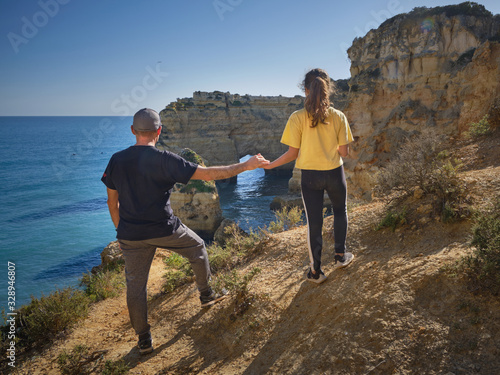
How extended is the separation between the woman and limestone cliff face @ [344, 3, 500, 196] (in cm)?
844

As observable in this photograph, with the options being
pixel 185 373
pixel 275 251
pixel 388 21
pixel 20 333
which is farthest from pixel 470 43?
pixel 20 333

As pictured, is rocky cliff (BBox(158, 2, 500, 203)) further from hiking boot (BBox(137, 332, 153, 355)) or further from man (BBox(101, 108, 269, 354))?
hiking boot (BBox(137, 332, 153, 355))

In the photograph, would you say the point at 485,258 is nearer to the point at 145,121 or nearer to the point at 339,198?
the point at 339,198

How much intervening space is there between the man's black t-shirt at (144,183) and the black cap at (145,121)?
0.20m

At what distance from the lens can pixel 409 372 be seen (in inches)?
79.9

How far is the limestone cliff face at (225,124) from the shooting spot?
3450cm

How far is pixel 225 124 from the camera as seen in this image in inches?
1508

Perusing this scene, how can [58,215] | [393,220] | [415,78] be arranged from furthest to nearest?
[58,215] → [415,78] → [393,220]

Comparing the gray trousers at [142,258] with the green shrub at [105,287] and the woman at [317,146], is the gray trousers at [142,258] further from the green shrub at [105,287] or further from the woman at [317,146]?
the green shrub at [105,287]

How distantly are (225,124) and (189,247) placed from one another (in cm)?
3624

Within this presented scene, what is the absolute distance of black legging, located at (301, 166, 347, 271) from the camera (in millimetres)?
3041

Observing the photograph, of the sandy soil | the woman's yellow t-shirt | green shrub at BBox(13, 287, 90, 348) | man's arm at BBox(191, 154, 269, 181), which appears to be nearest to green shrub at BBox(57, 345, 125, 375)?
the sandy soil

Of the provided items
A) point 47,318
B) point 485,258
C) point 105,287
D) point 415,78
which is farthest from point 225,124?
point 485,258

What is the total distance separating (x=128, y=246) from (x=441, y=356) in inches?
107
